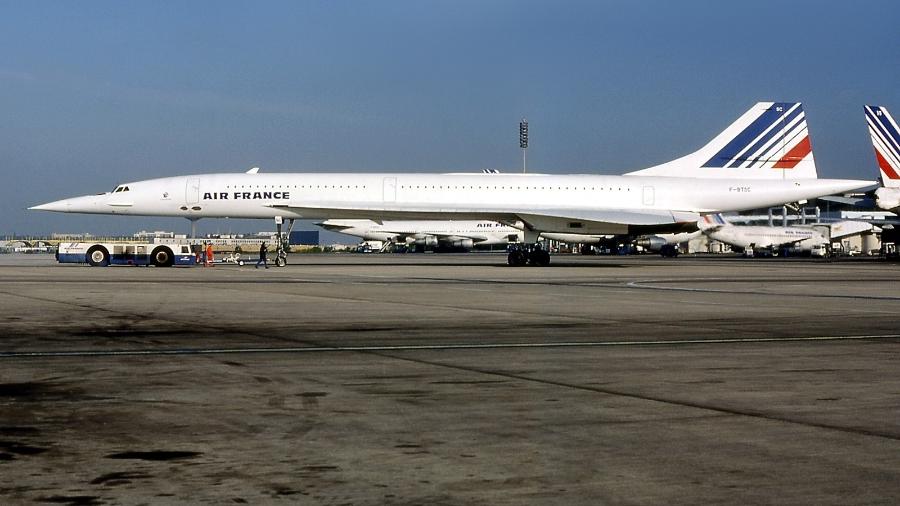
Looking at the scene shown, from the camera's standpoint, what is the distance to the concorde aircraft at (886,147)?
44.9m

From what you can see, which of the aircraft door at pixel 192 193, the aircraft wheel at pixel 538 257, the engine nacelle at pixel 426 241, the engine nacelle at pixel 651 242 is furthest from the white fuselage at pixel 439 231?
the aircraft wheel at pixel 538 257

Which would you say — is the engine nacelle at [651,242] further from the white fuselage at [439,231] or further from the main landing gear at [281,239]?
the main landing gear at [281,239]

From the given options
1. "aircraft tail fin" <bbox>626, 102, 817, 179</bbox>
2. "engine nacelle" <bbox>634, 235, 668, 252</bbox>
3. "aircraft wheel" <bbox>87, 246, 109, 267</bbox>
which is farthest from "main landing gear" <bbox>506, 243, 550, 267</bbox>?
"engine nacelle" <bbox>634, 235, 668, 252</bbox>

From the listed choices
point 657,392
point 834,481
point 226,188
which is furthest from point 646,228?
point 834,481

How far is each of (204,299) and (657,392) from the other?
13984 millimetres

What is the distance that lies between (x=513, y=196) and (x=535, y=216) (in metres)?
1.91

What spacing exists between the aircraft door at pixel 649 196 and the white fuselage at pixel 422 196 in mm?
44

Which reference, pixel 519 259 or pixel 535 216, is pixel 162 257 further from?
pixel 535 216

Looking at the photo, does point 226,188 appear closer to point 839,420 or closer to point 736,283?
point 736,283

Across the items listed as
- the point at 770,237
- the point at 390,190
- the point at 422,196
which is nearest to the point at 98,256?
the point at 390,190

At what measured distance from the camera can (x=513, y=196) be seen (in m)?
44.3

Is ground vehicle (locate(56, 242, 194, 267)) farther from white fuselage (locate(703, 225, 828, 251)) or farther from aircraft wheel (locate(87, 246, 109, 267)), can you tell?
white fuselage (locate(703, 225, 828, 251))

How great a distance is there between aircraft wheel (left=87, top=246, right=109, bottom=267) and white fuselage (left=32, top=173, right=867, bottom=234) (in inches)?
99.1

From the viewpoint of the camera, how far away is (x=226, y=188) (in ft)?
148
